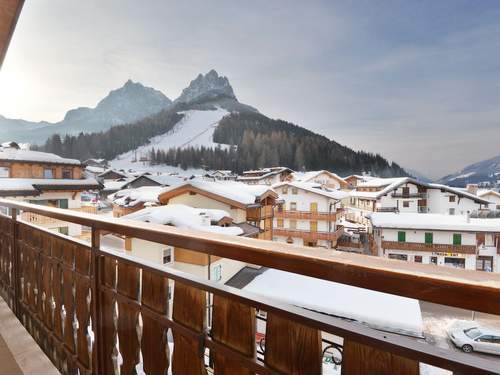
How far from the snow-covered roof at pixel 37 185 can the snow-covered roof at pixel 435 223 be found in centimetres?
1111

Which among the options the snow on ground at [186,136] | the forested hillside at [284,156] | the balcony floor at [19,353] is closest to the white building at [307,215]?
the balcony floor at [19,353]

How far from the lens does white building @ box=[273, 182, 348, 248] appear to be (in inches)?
526

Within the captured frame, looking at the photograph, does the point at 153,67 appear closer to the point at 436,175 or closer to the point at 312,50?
the point at 312,50

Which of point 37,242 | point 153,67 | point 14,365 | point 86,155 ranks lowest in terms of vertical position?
point 14,365

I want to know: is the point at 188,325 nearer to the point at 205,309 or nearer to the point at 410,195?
the point at 205,309

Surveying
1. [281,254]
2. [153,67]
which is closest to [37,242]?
[281,254]

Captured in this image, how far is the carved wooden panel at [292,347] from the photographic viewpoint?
0.49m

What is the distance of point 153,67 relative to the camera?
18.9m

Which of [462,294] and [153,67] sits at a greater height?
[153,67]

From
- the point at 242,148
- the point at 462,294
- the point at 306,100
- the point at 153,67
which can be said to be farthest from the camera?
the point at 242,148

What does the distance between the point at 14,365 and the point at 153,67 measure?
809 inches

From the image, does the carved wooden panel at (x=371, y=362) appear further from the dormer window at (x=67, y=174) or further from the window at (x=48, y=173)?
the dormer window at (x=67, y=174)

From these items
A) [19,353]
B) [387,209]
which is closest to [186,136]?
[387,209]

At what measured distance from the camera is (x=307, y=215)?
1366 cm
